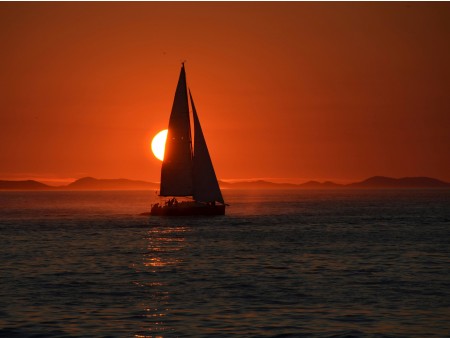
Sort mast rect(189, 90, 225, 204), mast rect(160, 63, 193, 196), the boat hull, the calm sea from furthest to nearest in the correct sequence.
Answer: the boat hull, mast rect(189, 90, 225, 204), mast rect(160, 63, 193, 196), the calm sea

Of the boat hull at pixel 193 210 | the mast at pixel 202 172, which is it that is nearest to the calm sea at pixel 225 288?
the mast at pixel 202 172

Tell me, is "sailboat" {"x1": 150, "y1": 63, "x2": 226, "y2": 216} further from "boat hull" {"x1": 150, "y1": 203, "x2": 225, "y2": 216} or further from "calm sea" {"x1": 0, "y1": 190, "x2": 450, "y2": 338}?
"calm sea" {"x1": 0, "y1": 190, "x2": 450, "y2": 338}

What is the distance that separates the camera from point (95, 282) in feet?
123

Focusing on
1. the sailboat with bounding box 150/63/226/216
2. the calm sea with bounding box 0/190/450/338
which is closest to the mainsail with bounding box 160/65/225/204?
the sailboat with bounding box 150/63/226/216

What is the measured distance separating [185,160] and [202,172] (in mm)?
2780

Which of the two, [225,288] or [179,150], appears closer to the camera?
[225,288]

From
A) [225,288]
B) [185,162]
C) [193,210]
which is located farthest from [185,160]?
[225,288]

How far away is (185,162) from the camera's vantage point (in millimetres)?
92125

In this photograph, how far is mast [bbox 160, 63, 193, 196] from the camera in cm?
9138

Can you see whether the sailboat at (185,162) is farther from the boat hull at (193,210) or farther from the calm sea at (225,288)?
the calm sea at (225,288)

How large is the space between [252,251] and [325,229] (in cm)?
3082

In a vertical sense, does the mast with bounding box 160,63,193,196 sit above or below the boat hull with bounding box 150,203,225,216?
above

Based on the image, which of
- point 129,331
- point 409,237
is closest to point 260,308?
point 129,331

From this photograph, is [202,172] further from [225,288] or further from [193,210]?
[225,288]
